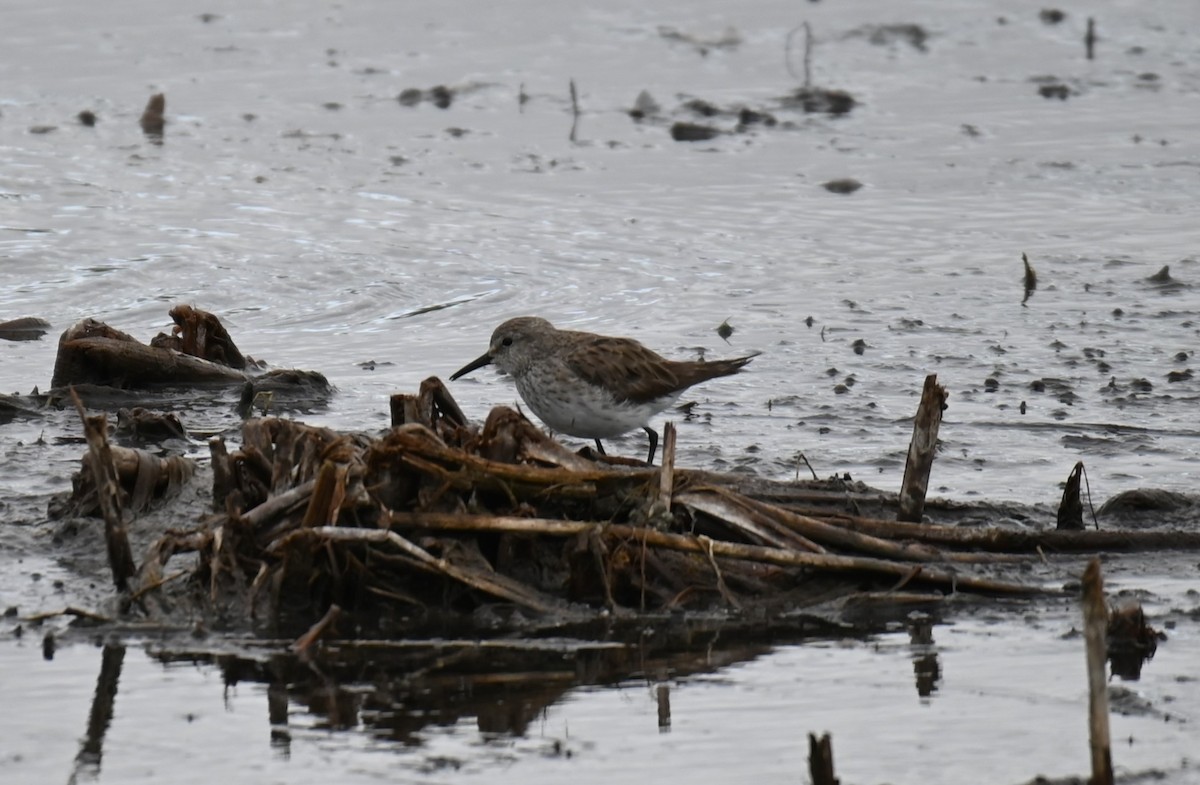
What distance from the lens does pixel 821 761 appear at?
13.3 feet

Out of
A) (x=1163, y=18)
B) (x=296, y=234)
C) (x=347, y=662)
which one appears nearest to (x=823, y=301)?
(x=296, y=234)

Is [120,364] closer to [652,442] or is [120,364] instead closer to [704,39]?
[652,442]

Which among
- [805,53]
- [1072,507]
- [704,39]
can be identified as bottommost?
[1072,507]

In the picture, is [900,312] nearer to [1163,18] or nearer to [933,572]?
[933,572]

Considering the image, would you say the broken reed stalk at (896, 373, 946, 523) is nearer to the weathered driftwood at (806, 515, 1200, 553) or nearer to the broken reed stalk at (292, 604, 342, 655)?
the weathered driftwood at (806, 515, 1200, 553)

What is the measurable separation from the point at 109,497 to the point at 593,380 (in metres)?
2.69

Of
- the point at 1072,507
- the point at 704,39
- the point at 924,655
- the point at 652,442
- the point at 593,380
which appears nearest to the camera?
the point at 924,655

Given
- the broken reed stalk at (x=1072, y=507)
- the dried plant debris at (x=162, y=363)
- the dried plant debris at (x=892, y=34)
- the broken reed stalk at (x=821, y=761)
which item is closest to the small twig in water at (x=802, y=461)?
the broken reed stalk at (x=1072, y=507)

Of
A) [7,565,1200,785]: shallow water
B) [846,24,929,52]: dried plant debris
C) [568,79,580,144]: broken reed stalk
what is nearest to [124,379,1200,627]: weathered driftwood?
[7,565,1200,785]: shallow water

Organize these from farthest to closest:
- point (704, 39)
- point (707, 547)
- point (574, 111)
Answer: point (704, 39)
point (574, 111)
point (707, 547)

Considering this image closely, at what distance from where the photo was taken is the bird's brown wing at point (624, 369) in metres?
7.83

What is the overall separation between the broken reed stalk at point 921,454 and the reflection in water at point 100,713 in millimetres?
2721

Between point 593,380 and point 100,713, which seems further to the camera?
point 593,380

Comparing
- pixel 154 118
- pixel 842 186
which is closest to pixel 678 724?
pixel 842 186
